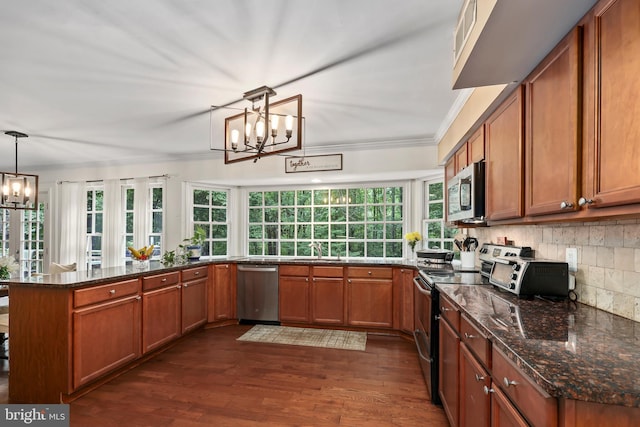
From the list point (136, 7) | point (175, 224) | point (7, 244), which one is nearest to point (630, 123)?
point (136, 7)

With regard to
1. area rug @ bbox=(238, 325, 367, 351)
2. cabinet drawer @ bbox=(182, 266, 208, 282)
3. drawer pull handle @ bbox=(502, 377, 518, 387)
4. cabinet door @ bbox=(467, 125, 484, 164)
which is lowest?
area rug @ bbox=(238, 325, 367, 351)

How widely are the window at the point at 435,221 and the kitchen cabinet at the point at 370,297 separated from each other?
2.82 feet

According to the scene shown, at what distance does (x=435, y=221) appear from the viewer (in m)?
4.21

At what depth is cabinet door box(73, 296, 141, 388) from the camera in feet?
7.75

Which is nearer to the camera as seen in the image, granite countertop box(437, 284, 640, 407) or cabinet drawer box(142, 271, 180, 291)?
granite countertop box(437, 284, 640, 407)

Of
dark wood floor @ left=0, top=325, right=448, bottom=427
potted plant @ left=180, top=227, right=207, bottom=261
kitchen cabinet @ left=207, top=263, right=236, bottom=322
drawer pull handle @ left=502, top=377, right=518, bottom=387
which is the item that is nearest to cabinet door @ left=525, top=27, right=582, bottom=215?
drawer pull handle @ left=502, top=377, right=518, bottom=387

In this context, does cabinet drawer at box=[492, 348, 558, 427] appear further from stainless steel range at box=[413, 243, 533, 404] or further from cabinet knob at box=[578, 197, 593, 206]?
stainless steel range at box=[413, 243, 533, 404]

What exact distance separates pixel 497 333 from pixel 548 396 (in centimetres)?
34

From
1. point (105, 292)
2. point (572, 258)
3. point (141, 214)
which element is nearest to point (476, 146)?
point (572, 258)

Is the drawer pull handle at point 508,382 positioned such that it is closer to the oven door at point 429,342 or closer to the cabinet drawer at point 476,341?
the cabinet drawer at point 476,341

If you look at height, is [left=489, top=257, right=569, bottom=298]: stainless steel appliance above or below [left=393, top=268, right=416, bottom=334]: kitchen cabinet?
above

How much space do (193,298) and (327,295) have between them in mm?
1615

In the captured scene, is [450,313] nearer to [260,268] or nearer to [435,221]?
[435,221]

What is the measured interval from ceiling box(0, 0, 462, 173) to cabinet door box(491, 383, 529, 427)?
5.61ft
